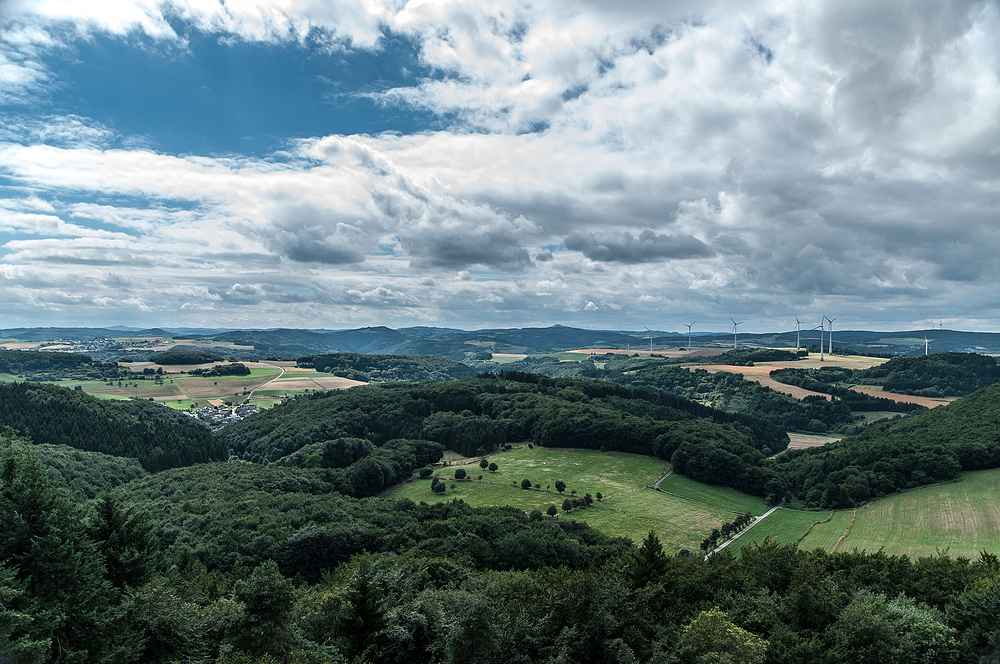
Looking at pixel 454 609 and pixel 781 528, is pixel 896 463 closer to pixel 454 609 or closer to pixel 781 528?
pixel 781 528

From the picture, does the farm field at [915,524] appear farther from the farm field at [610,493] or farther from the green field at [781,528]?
the farm field at [610,493]

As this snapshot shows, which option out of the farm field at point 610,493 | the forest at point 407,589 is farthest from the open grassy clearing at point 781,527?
the forest at point 407,589

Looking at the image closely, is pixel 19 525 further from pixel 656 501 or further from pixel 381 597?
pixel 656 501

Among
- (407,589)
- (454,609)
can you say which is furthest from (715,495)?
(454,609)

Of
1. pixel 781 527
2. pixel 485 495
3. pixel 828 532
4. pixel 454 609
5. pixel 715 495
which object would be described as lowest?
pixel 781 527

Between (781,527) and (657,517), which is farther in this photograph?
(781,527)

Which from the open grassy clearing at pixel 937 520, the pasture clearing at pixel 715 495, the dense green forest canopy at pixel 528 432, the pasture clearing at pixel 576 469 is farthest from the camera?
the dense green forest canopy at pixel 528 432
